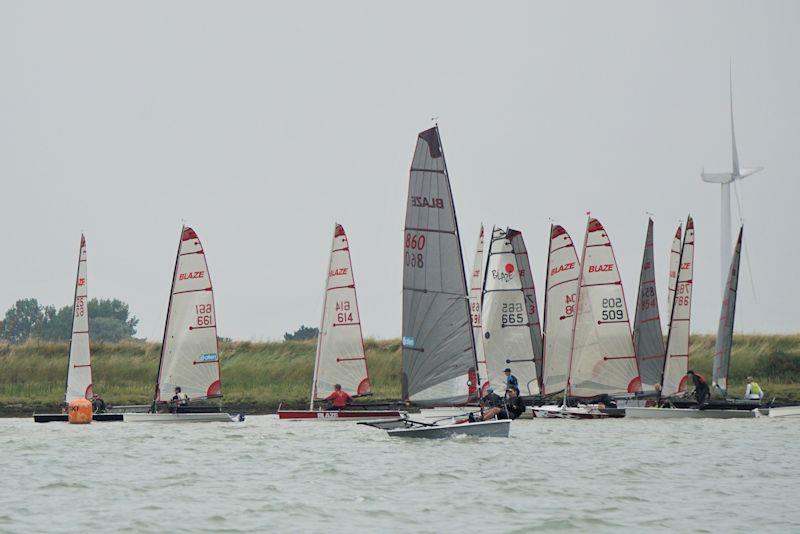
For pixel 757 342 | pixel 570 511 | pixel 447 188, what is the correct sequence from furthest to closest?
pixel 757 342 → pixel 447 188 → pixel 570 511

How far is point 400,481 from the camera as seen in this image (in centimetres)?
3219

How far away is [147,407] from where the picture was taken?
176 feet

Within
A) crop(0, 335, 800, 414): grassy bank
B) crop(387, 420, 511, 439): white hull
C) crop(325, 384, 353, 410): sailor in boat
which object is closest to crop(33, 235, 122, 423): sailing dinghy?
crop(0, 335, 800, 414): grassy bank

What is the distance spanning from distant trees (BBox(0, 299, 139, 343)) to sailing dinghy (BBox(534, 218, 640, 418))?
323ft

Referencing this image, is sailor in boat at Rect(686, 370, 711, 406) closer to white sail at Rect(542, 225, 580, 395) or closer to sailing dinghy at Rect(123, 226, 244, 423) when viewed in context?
white sail at Rect(542, 225, 580, 395)

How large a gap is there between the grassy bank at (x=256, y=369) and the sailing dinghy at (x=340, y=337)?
9510 millimetres

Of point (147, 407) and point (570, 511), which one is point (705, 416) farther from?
point (570, 511)

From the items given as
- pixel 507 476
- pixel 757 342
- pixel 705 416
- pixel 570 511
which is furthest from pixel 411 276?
pixel 757 342

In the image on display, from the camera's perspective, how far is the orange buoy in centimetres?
5175

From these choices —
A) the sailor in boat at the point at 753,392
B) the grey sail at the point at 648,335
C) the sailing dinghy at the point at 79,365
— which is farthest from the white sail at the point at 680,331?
the sailing dinghy at the point at 79,365

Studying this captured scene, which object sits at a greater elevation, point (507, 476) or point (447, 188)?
point (447, 188)

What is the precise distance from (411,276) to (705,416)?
56.6 ft

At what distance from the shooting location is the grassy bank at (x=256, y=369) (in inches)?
2564

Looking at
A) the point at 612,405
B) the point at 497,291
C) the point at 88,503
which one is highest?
the point at 497,291
